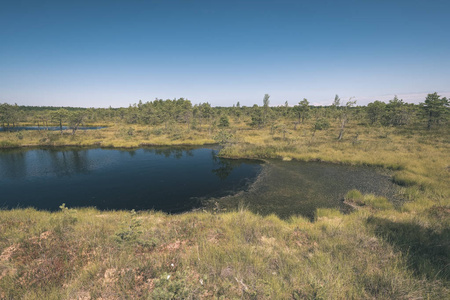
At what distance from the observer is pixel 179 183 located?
71.5 feet

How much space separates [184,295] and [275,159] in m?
29.4

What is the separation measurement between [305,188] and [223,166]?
43.4ft

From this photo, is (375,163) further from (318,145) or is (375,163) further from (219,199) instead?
(219,199)

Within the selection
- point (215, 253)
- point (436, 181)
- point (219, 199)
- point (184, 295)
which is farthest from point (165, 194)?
point (436, 181)

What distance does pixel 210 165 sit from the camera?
95.9 ft

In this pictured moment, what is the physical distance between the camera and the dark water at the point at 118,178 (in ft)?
56.2

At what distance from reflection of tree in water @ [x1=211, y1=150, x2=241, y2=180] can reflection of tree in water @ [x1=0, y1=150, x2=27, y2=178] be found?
26812mm

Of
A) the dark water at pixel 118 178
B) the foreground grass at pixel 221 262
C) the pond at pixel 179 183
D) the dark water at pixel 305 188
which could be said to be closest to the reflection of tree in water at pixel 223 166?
the dark water at pixel 118 178

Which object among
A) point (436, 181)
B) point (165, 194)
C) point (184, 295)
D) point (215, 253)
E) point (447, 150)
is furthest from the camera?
point (447, 150)

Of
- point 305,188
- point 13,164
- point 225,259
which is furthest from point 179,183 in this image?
point 13,164

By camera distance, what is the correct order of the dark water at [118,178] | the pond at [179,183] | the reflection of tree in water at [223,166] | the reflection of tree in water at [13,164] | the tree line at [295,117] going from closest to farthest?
the pond at [179,183] < the dark water at [118,178] < the reflection of tree in water at [13,164] < the reflection of tree in water at [223,166] < the tree line at [295,117]

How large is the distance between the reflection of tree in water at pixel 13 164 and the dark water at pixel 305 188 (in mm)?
28955

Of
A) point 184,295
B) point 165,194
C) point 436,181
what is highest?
point 184,295

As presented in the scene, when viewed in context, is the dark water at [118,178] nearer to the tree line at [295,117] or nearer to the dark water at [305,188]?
the dark water at [305,188]
